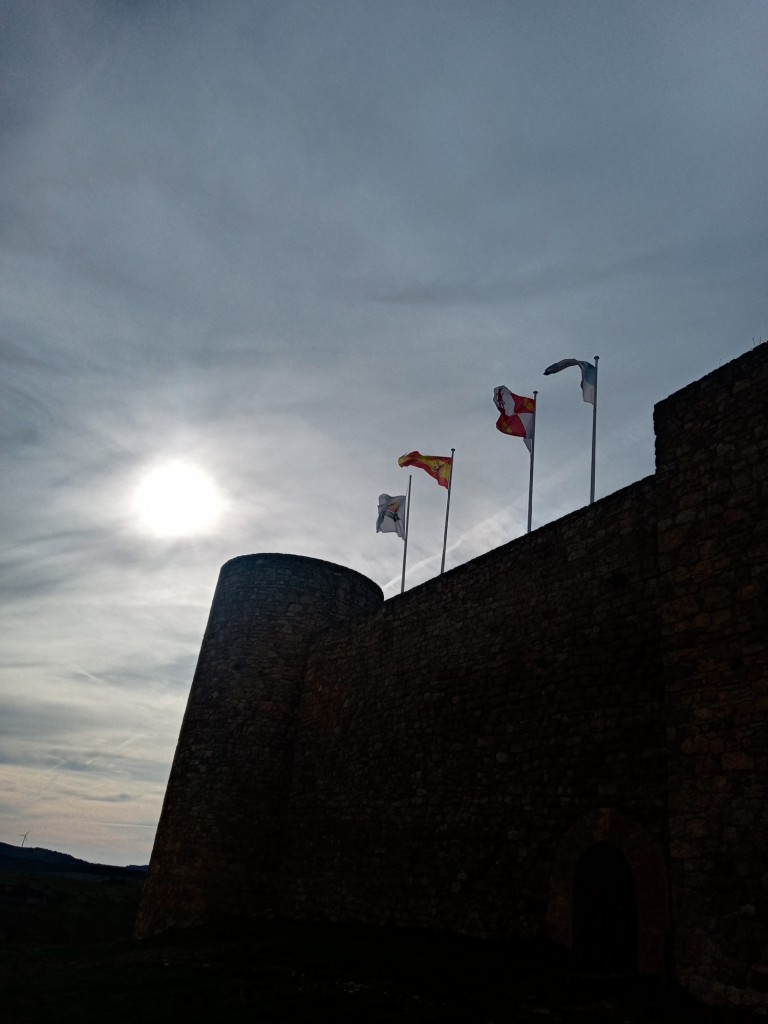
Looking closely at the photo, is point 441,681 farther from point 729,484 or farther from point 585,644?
point 729,484

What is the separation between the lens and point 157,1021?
23.8 ft

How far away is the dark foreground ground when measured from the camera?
6.66 m

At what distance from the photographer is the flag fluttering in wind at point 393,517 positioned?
19.4m

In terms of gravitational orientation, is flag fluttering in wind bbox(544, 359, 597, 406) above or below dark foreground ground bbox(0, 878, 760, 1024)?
above

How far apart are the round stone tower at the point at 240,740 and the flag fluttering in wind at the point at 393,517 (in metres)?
1.50

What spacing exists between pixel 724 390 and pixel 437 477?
955 centimetres

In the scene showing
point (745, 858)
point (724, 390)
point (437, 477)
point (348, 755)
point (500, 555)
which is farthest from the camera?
point (437, 477)

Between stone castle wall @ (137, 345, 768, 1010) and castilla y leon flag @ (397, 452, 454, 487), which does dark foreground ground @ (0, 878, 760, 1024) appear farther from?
castilla y leon flag @ (397, 452, 454, 487)

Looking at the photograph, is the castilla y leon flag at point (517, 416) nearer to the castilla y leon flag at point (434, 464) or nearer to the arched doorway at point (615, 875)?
the castilla y leon flag at point (434, 464)

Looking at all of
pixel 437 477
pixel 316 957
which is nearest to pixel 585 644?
pixel 316 957

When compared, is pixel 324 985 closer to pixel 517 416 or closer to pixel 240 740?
pixel 240 740

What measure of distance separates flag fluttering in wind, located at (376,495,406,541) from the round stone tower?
150 centimetres

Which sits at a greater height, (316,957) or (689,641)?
(689,641)

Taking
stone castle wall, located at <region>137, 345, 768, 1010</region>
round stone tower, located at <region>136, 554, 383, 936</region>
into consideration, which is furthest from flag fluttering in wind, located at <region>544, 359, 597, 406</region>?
round stone tower, located at <region>136, 554, 383, 936</region>
